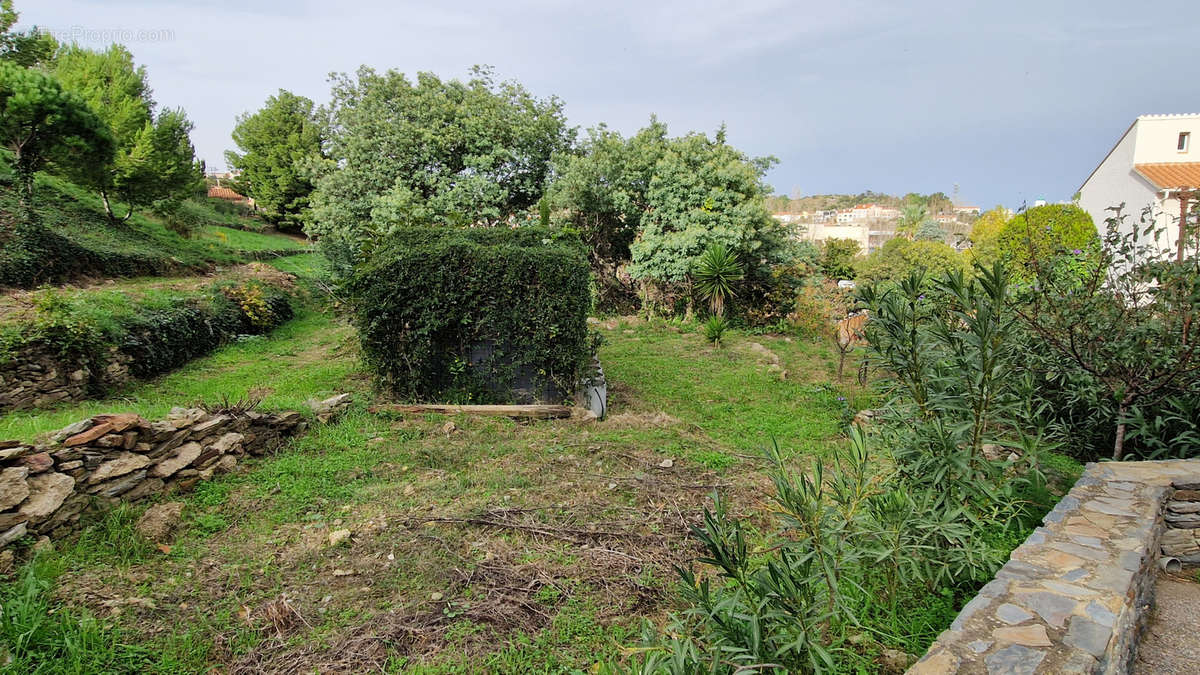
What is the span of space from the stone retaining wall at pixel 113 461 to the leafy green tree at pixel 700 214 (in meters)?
8.55

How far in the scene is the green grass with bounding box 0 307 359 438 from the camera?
4465 mm

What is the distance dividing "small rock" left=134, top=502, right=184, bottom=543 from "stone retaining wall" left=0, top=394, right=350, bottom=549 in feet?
0.82

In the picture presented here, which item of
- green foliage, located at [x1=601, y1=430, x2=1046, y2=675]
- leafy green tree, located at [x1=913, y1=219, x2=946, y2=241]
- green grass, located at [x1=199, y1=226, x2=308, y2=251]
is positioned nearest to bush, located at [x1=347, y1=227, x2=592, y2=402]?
green foliage, located at [x1=601, y1=430, x2=1046, y2=675]

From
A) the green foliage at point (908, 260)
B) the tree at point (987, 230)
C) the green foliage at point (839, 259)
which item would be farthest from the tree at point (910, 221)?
the green foliage at point (839, 259)

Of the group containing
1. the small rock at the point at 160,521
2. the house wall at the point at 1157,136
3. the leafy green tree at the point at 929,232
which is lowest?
the small rock at the point at 160,521

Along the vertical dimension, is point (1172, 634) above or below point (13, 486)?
below

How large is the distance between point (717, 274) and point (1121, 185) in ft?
50.7

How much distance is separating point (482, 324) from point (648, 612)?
146 inches

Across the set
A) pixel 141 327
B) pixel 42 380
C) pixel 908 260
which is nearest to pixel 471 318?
pixel 42 380

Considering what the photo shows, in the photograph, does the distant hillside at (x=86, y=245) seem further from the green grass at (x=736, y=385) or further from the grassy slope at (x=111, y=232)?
the green grass at (x=736, y=385)

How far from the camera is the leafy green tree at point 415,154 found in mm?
11633

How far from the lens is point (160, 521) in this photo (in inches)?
126

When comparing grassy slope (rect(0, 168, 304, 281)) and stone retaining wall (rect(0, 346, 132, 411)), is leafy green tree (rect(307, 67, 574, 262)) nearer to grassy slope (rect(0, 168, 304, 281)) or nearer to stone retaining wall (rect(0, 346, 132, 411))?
grassy slope (rect(0, 168, 304, 281))

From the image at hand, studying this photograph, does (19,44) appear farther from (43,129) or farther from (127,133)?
(43,129)
